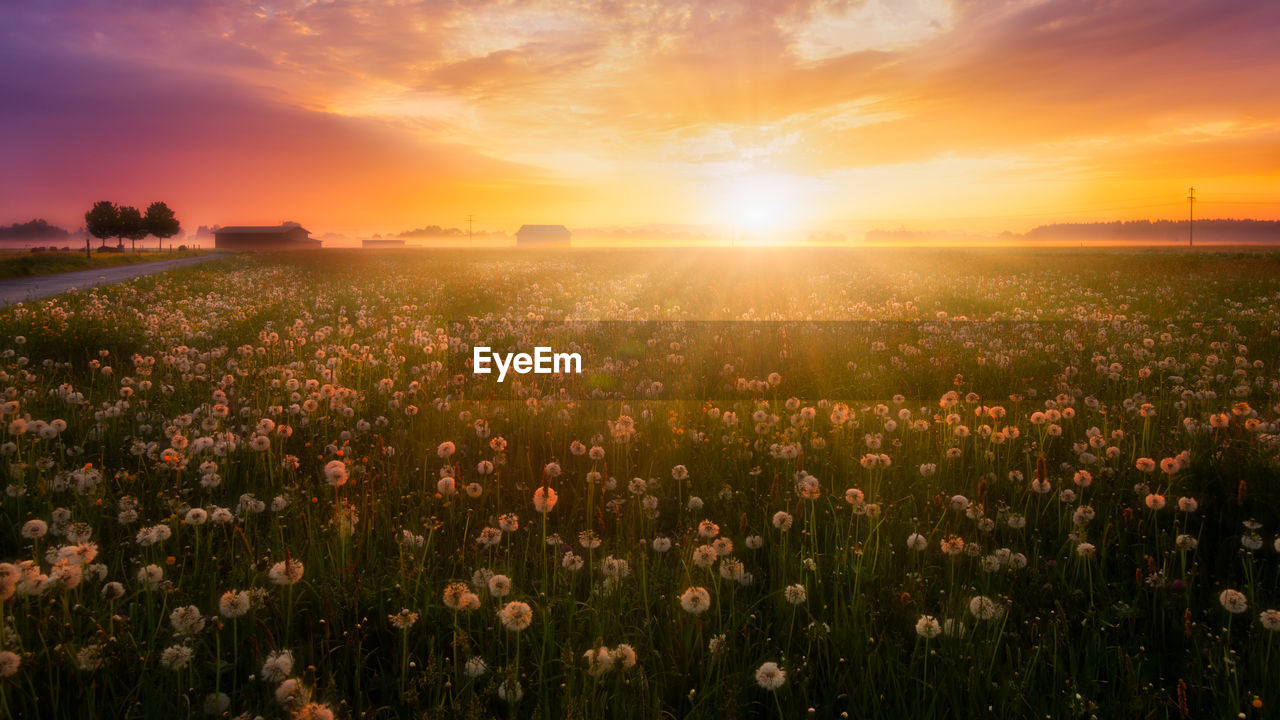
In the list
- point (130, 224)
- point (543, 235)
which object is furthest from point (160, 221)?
point (543, 235)

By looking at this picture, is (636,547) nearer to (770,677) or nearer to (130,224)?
(770,677)

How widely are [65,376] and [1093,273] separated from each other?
28.1m

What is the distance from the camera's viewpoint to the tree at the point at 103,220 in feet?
384

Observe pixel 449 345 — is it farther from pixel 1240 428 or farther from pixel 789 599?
pixel 1240 428

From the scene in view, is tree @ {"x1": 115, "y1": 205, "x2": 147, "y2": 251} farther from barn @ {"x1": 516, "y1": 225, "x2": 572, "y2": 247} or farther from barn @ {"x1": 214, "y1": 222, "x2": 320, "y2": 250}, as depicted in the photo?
barn @ {"x1": 516, "y1": 225, "x2": 572, "y2": 247}

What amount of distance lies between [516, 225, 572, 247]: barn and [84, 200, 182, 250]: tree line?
70.6 m

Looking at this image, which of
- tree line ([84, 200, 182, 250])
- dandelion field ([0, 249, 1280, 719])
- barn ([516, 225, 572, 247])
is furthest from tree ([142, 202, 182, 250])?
dandelion field ([0, 249, 1280, 719])

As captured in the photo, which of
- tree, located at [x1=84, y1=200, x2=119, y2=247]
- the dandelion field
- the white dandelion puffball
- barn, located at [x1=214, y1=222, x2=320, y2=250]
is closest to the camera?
the white dandelion puffball

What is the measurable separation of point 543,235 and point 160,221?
7772cm

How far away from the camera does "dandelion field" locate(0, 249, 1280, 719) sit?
2.38 m

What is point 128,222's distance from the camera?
119250 millimetres

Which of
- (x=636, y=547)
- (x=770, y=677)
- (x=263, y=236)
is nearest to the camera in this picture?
(x=770, y=677)

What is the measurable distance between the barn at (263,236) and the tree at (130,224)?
18.6 meters

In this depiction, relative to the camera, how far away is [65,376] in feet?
23.9
